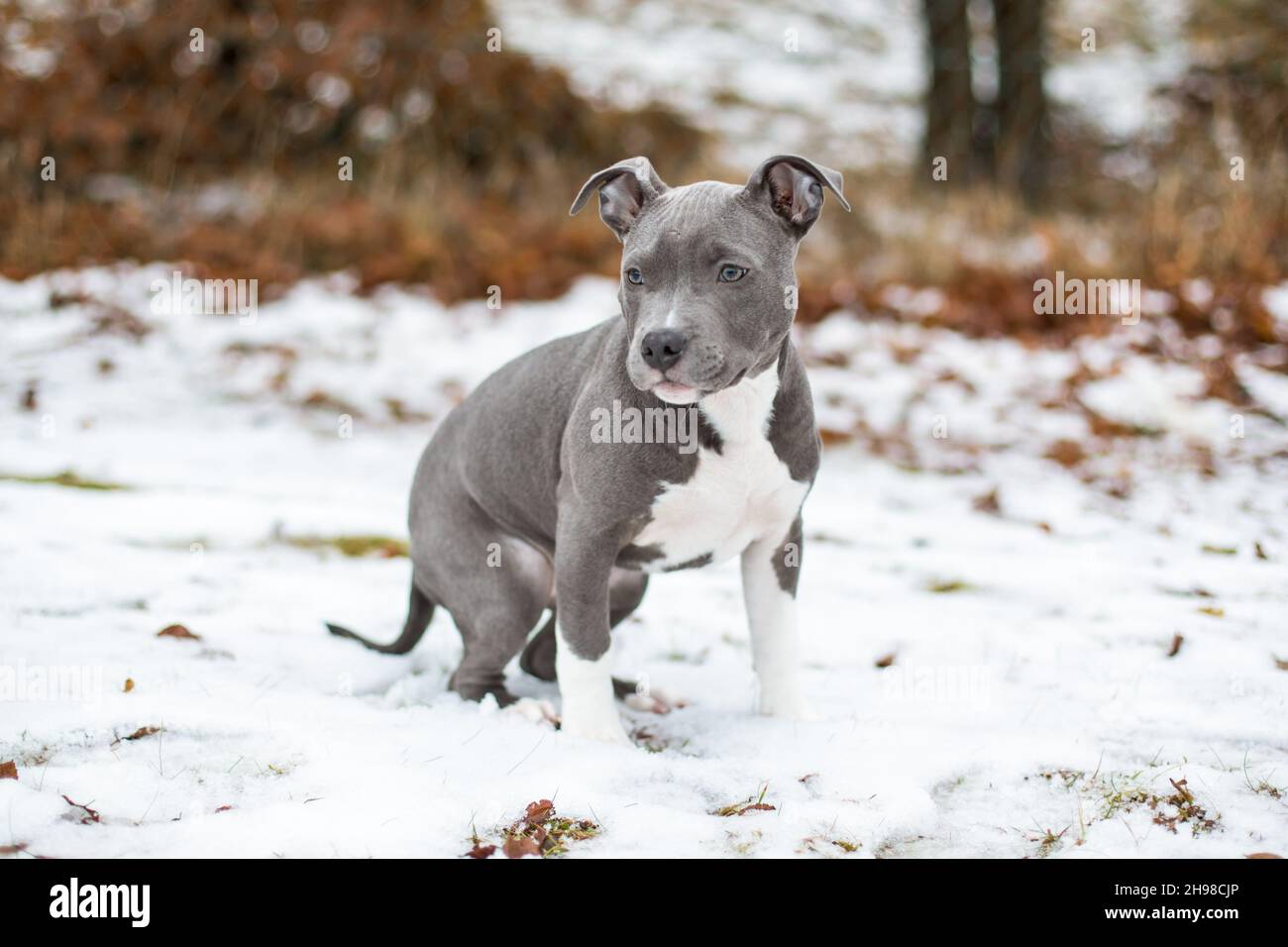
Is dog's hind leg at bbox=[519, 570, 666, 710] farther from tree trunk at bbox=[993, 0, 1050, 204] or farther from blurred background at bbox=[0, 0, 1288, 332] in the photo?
tree trunk at bbox=[993, 0, 1050, 204]

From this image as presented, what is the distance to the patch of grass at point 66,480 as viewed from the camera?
5.75 meters

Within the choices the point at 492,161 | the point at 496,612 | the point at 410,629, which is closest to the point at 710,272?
the point at 496,612

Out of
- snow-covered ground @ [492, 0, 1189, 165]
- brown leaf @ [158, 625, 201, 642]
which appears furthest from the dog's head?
snow-covered ground @ [492, 0, 1189, 165]

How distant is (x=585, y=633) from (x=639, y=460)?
1.82ft

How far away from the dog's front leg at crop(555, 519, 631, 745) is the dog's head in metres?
0.57

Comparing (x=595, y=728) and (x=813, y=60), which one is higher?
(x=813, y=60)

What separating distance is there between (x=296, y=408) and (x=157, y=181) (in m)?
4.57

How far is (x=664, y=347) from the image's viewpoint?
115 inches

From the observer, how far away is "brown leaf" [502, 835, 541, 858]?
102 inches

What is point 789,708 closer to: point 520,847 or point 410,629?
point 520,847

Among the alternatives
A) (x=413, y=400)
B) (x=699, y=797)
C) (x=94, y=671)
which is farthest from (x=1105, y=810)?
(x=413, y=400)

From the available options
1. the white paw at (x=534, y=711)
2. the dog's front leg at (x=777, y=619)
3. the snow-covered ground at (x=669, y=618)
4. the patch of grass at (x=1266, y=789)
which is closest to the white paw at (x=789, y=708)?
the dog's front leg at (x=777, y=619)

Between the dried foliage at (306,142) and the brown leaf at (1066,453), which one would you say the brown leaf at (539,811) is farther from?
the dried foliage at (306,142)

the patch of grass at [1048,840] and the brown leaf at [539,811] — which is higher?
the brown leaf at [539,811]
